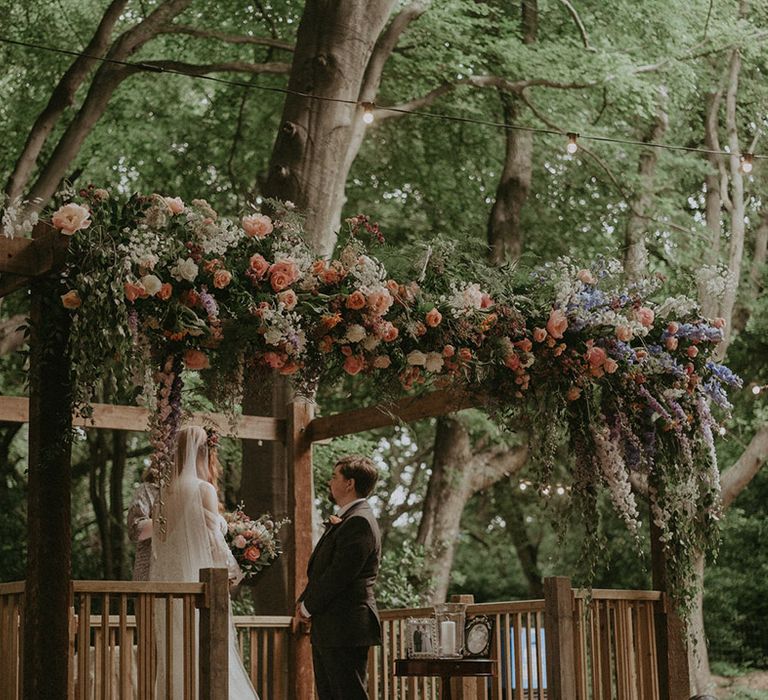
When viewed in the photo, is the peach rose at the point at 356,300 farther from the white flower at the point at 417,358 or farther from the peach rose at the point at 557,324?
the peach rose at the point at 557,324

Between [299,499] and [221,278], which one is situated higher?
[221,278]

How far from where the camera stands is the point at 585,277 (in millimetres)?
6160

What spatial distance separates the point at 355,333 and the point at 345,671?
1.66m

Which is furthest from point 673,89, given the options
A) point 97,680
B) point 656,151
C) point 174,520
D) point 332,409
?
point 97,680

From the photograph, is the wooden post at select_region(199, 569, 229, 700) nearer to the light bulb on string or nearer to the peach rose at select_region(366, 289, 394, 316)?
the peach rose at select_region(366, 289, 394, 316)

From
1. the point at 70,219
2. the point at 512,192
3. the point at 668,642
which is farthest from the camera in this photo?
the point at 512,192

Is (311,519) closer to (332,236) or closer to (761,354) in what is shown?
(332,236)

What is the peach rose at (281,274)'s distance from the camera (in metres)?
5.28

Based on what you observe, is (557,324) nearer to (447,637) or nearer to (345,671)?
(447,637)

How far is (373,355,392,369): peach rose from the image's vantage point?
18.6 ft

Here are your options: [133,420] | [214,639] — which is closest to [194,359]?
[214,639]

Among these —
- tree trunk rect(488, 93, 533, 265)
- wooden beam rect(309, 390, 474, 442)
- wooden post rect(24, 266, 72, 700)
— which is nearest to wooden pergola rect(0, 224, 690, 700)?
wooden post rect(24, 266, 72, 700)

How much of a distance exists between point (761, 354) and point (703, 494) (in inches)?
371

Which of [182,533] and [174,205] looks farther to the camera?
[182,533]
